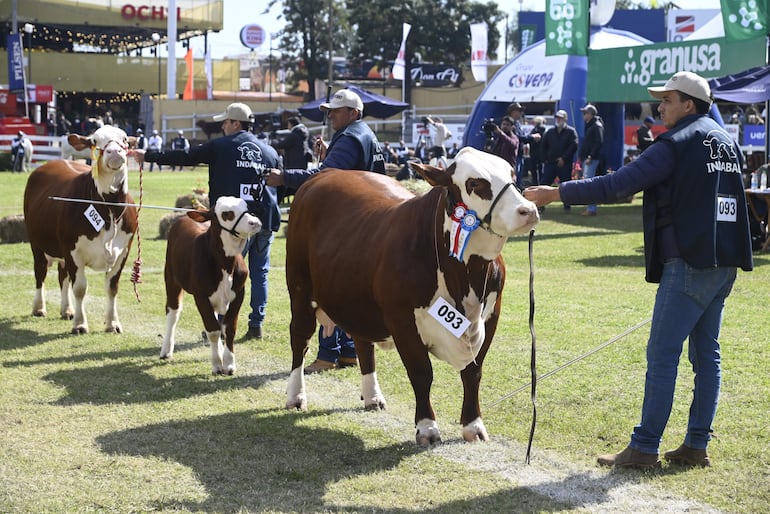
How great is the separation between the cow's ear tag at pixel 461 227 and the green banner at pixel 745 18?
15.8m

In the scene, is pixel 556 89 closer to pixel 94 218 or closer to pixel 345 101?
pixel 94 218

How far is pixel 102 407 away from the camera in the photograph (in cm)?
752

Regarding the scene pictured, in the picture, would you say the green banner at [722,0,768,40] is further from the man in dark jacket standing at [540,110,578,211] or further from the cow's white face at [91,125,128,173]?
the cow's white face at [91,125,128,173]

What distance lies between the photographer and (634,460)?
5773 mm

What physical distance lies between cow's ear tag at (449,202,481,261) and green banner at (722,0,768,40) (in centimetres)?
1576

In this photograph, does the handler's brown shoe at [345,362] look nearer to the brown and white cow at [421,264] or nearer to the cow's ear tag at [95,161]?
the brown and white cow at [421,264]

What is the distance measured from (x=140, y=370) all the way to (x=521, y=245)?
9.88m

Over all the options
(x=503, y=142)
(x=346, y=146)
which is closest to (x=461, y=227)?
(x=346, y=146)

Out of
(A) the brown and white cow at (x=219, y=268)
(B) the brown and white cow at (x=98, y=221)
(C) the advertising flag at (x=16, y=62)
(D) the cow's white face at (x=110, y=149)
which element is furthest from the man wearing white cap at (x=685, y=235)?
(C) the advertising flag at (x=16, y=62)

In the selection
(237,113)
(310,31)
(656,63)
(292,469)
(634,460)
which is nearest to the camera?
(634,460)

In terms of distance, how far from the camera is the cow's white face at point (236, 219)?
8.49m

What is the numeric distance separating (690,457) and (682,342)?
68 centimetres

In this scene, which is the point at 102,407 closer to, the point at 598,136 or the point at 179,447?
the point at 179,447

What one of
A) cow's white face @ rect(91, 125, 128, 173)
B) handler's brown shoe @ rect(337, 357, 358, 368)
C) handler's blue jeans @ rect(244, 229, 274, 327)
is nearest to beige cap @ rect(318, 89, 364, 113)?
handler's blue jeans @ rect(244, 229, 274, 327)
